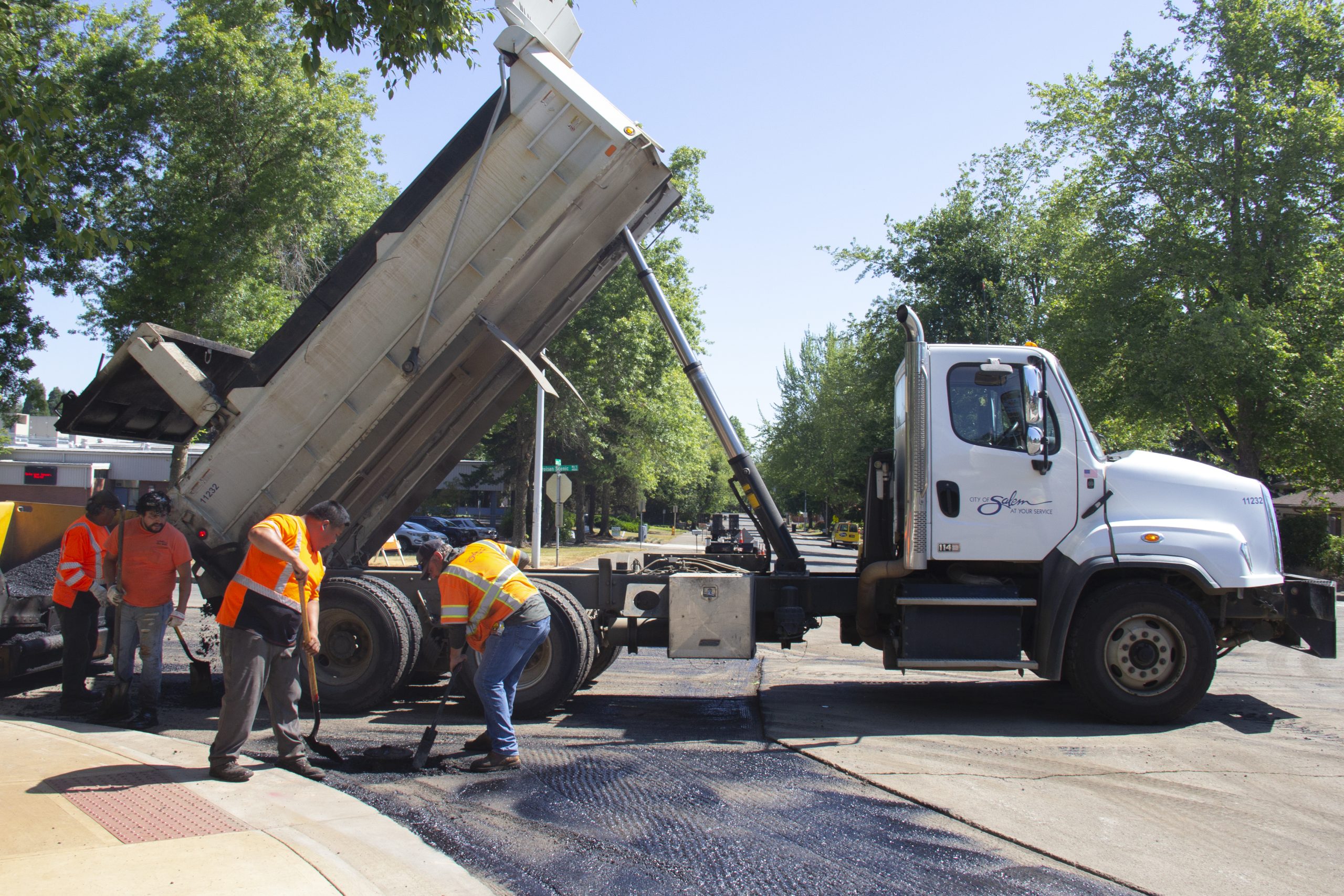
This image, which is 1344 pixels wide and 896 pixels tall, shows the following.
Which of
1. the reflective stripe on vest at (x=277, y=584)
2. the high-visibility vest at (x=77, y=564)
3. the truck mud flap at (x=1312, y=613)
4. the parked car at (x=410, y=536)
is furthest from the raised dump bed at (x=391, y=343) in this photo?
the parked car at (x=410, y=536)

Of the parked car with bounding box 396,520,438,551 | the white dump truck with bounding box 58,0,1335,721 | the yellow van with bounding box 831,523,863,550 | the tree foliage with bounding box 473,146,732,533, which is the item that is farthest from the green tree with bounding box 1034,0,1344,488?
the parked car with bounding box 396,520,438,551

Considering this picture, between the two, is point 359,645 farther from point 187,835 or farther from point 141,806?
point 187,835

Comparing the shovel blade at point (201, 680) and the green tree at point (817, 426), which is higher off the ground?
the green tree at point (817, 426)

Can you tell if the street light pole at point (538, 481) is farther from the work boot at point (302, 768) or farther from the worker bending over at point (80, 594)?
the work boot at point (302, 768)

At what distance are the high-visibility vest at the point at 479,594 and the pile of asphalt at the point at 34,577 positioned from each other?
3675 millimetres

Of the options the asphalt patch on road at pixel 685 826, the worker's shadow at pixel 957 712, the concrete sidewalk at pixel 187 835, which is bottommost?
the asphalt patch on road at pixel 685 826

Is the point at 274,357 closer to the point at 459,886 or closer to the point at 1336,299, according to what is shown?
the point at 459,886

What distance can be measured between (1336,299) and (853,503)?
119ft

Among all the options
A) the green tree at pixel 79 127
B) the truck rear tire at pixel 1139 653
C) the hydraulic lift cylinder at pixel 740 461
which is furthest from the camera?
the green tree at pixel 79 127

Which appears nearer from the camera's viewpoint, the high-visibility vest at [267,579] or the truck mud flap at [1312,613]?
the high-visibility vest at [267,579]

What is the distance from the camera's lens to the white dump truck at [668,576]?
6703 millimetres

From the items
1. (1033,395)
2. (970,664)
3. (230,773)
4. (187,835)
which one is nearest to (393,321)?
(230,773)

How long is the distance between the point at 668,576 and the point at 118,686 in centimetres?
394

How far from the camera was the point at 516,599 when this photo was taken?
18.7ft
